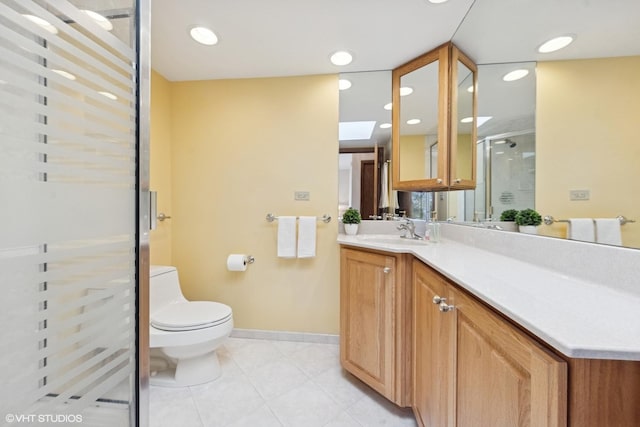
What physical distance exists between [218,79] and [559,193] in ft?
7.56

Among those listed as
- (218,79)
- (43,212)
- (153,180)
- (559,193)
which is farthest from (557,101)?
(153,180)

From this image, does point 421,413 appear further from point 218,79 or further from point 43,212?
point 218,79

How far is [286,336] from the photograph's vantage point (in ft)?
6.80

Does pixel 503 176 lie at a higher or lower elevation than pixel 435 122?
lower

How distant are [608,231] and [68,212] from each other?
1.34 meters

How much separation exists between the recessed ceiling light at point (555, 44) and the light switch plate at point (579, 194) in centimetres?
49

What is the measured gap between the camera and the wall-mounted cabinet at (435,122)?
1.54m

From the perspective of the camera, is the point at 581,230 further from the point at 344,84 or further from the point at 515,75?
the point at 344,84

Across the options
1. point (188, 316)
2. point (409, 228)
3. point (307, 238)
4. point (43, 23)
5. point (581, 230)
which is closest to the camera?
point (43, 23)

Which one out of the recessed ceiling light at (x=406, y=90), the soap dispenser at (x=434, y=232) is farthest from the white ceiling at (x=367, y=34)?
the soap dispenser at (x=434, y=232)

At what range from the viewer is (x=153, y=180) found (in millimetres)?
1960

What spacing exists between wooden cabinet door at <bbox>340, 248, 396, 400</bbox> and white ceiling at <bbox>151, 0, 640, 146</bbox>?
929 mm

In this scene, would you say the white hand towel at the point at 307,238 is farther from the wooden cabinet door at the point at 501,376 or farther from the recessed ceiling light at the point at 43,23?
the recessed ceiling light at the point at 43,23

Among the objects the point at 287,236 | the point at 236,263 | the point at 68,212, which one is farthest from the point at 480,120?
the point at 236,263
